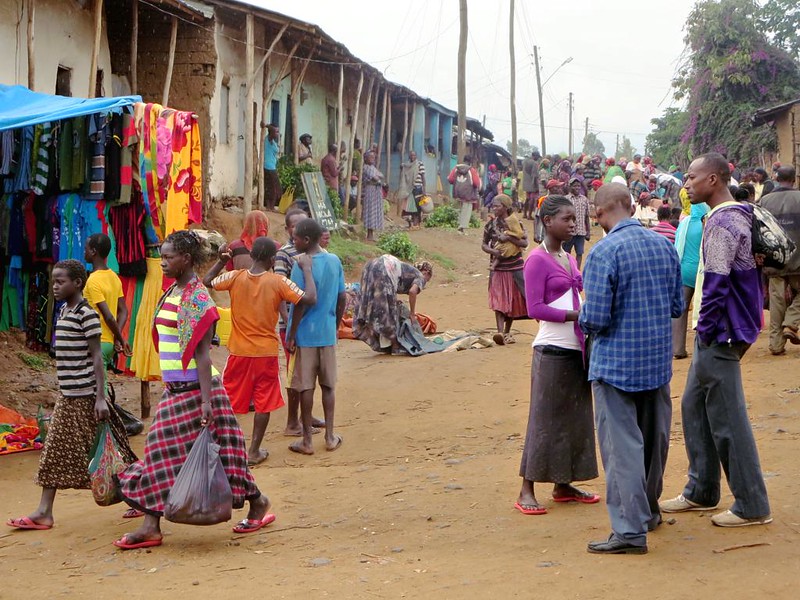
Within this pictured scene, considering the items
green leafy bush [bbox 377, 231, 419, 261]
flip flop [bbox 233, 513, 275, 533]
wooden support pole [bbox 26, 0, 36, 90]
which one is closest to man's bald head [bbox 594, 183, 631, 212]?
flip flop [bbox 233, 513, 275, 533]

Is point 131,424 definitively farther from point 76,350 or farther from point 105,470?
point 105,470

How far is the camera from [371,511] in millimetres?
5887

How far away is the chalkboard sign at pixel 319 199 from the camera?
19.4 meters

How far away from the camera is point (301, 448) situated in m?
7.61

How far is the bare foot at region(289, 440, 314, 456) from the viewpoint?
7574 millimetres

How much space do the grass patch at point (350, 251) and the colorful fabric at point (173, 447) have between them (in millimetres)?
12438

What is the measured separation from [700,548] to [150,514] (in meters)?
2.71

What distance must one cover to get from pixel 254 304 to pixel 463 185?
1826 cm

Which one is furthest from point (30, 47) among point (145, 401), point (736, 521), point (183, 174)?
point (736, 521)

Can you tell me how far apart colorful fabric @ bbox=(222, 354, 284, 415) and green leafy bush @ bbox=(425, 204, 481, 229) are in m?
18.5

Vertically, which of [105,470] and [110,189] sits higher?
[110,189]

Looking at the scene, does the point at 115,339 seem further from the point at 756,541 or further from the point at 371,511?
the point at 756,541

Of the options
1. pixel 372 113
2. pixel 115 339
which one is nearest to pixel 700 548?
pixel 115 339

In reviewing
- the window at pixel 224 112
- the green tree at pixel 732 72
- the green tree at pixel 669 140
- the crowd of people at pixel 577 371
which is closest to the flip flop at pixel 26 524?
the crowd of people at pixel 577 371
